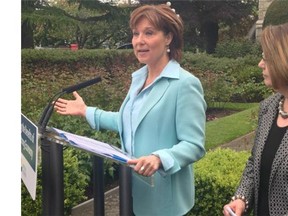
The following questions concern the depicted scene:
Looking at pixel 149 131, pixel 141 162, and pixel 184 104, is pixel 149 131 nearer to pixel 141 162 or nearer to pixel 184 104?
pixel 184 104

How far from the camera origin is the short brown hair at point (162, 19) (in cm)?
177

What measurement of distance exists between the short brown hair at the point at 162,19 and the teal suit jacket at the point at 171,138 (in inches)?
4.0

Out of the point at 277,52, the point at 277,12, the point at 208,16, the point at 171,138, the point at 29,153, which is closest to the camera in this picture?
the point at 29,153

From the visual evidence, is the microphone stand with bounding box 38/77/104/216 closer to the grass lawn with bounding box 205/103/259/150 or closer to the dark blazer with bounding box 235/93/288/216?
the dark blazer with bounding box 235/93/288/216

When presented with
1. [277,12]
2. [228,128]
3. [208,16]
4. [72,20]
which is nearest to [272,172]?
[228,128]

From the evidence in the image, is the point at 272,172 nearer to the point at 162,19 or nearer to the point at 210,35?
the point at 162,19

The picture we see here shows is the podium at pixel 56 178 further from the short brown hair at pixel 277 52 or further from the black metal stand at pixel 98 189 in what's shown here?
the short brown hair at pixel 277 52

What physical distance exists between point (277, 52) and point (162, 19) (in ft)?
1.37

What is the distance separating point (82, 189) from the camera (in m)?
4.07

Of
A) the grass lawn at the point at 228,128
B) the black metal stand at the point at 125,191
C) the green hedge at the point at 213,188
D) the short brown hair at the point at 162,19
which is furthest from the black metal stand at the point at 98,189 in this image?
the grass lawn at the point at 228,128

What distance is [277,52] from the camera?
5.48 feet

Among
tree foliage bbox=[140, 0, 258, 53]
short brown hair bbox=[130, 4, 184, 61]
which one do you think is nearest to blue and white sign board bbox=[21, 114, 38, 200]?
short brown hair bbox=[130, 4, 184, 61]

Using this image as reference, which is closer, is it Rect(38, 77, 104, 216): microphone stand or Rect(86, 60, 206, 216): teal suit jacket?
Rect(38, 77, 104, 216): microphone stand

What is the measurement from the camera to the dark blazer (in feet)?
5.53
